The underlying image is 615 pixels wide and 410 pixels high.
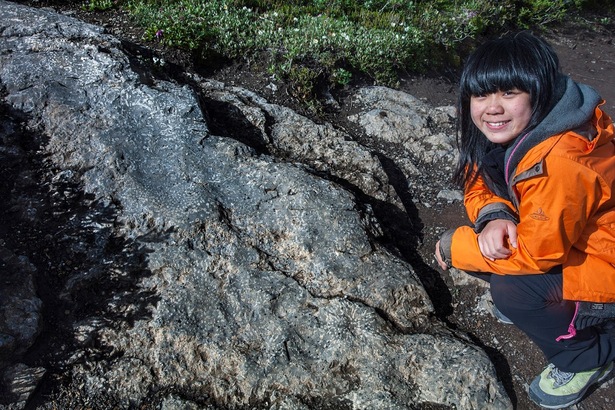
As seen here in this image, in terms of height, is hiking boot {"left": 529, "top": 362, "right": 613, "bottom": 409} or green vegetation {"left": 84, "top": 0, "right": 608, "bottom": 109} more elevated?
green vegetation {"left": 84, "top": 0, "right": 608, "bottom": 109}

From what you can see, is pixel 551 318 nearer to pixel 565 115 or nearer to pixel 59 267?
pixel 565 115

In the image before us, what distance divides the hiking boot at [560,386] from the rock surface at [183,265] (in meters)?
0.50

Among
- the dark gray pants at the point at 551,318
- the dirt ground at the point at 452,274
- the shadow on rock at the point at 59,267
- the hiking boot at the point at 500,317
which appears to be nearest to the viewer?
the shadow on rock at the point at 59,267

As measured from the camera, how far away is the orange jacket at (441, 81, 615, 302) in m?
3.03

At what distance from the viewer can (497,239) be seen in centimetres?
342

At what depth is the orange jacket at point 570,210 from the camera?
3.03 m

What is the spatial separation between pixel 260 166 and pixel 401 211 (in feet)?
4.48

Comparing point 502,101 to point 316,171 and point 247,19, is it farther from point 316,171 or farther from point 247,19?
point 247,19

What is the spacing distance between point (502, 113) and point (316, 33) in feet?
12.5

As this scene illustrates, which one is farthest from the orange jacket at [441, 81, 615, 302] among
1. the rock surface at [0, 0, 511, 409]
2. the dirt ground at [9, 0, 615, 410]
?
the dirt ground at [9, 0, 615, 410]

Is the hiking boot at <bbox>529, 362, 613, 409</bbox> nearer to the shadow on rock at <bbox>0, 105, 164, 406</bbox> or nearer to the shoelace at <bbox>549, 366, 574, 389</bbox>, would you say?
the shoelace at <bbox>549, 366, 574, 389</bbox>

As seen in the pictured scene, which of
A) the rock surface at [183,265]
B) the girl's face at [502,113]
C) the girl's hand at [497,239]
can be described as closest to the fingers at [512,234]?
the girl's hand at [497,239]

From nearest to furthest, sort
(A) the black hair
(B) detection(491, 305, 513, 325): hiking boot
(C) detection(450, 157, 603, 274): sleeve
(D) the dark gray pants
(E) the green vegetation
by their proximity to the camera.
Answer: (C) detection(450, 157, 603, 274): sleeve → (A) the black hair → (D) the dark gray pants → (B) detection(491, 305, 513, 325): hiking boot → (E) the green vegetation

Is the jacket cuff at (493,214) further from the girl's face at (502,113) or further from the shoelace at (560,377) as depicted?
the shoelace at (560,377)
